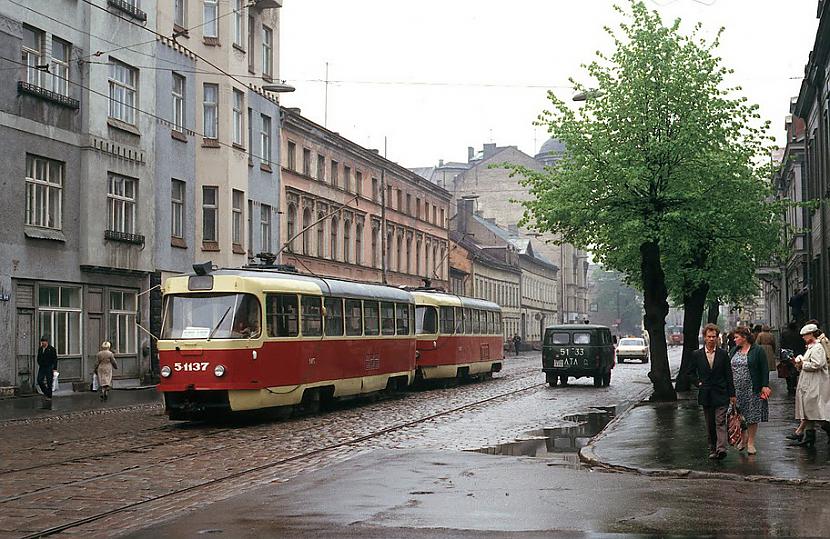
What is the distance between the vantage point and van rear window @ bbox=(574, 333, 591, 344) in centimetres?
3862

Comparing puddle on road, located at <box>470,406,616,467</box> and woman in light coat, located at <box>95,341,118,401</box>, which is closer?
puddle on road, located at <box>470,406,616,467</box>

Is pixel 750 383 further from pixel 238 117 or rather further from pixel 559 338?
pixel 238 117

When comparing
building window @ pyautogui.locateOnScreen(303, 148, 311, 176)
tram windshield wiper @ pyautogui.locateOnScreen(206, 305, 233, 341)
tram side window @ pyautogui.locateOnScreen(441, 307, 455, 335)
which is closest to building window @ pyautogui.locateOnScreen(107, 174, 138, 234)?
tram side window @ pyautogui.locateOnScreen(441, 307, 455, 335)

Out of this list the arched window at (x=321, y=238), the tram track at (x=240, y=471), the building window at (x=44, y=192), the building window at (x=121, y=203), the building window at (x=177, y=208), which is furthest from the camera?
the arched window at (x=321, y=238)

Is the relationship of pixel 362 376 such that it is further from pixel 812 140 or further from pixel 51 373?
pixel 812 140

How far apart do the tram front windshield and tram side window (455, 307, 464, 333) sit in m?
16.5

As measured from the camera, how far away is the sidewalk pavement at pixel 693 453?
13.8 m

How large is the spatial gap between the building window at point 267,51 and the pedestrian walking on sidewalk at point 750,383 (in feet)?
118

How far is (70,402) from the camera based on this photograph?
30.0m

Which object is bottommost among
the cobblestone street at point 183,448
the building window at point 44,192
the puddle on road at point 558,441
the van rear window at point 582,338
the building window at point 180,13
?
the puddle on road at point 558,441

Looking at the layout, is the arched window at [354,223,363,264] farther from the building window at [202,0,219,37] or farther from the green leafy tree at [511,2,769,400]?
the green leafy tree at [511,2,769,400]

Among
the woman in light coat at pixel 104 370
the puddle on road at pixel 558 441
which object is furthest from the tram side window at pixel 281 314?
the woman in light coat at pixel 104 370

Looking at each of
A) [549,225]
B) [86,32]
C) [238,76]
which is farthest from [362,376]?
[238,76]

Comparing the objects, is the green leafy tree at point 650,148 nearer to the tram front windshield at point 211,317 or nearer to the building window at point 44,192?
the tram front windshield at point 211,317
